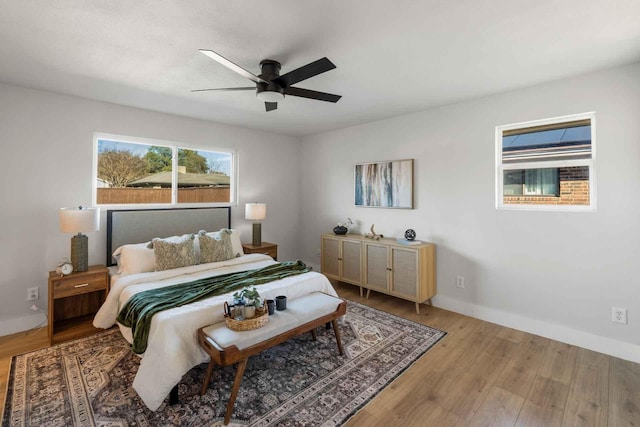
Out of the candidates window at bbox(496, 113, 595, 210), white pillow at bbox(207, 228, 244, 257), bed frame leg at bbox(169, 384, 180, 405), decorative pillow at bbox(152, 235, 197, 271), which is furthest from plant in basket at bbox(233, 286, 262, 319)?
window at bbox(496, 113, 595, 210)

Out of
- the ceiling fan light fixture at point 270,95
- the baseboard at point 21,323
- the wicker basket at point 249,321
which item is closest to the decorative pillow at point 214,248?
the wicker basket at point 249,321

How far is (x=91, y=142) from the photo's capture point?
11.1 feet

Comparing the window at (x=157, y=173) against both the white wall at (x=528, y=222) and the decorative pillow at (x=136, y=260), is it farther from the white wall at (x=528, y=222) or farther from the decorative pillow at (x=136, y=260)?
the white wall at (x=528, y=222)

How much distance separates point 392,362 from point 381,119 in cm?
319

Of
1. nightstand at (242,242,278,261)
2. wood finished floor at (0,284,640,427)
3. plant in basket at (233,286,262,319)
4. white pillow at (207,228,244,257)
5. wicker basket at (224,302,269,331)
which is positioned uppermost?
white pillow at (207,228,244,257)

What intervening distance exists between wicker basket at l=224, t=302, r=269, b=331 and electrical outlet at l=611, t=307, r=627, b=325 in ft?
10.0

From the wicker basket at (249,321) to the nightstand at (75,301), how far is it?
1.83 metres

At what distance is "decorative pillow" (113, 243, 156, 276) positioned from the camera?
3072 mm

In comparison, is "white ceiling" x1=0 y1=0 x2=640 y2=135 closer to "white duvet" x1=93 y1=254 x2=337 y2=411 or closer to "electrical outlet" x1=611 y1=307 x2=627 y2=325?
"white duvet" x1=93 y1=254 x2=337 y2=411

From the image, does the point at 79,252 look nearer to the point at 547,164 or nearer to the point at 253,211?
the point at 253,211

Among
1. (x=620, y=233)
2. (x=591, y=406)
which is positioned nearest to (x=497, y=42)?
(x=620, y=233)

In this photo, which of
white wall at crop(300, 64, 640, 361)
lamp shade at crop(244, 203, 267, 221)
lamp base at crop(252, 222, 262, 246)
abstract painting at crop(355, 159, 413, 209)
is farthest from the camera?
lamp base at crop(252, 222, 262, 246)

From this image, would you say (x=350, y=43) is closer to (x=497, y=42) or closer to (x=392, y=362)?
(x=497, y=42)

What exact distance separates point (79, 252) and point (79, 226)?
0.31 m
